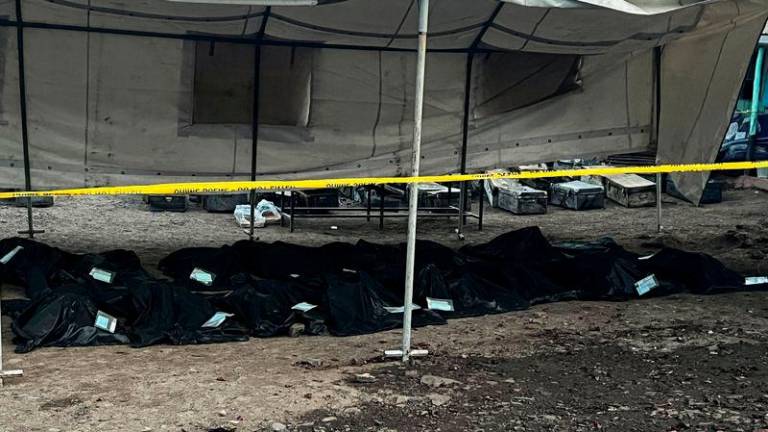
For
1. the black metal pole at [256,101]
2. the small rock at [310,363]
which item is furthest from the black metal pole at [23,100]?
the small rock at [310,363]

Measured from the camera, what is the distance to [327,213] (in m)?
12.9

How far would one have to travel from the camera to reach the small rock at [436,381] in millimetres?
6001

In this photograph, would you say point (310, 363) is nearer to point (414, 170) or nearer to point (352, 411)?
point (352, 411)

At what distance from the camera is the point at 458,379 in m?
6.14

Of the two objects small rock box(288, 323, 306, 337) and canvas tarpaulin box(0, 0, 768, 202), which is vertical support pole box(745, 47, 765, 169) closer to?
canvas tarpaulin box(0, 0, 768, 202)

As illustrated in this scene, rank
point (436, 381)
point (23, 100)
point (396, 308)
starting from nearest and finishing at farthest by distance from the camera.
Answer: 1. point (436, 381)
2. point (396, 308)
3. point (23, 100)

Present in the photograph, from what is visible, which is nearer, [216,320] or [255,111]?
[216,320]

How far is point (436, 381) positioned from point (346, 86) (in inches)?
182

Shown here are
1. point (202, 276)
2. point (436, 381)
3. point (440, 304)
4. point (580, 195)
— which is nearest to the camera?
point (436, 381)

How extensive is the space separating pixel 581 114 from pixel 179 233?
5.35m

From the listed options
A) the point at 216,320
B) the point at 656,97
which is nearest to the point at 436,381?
the point at 216,320

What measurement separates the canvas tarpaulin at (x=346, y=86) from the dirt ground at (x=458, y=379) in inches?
82.7

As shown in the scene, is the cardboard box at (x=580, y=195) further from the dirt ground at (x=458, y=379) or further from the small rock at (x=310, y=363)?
the small rock at (x=310, y=363)

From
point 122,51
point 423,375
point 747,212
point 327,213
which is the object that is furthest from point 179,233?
point 747,212
